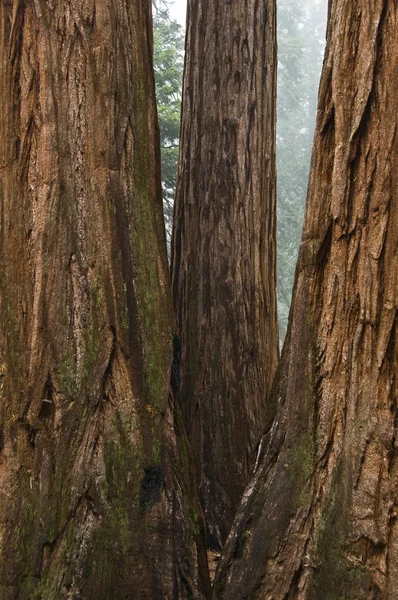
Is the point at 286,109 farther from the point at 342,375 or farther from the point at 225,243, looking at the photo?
the point at 342,375

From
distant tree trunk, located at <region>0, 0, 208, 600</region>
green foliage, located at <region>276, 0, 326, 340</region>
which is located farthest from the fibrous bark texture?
green foliage, located at <region>276, 0, 326, 340</region>

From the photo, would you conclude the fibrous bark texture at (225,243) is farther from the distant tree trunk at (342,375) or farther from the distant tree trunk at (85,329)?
the distant tree trunk at (342,375)

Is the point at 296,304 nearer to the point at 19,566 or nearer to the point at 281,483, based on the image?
the point at 281,483

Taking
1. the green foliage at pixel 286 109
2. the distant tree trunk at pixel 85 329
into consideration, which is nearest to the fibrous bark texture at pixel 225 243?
the distant tree trunk at pixel 85 329

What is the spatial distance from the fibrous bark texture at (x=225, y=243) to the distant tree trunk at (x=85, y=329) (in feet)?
5.51

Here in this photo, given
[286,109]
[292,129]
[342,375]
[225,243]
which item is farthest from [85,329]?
[286,109]

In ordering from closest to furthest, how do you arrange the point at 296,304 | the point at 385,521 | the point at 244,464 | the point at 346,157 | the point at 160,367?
the point at 385,521 → the point at 346,157 → the point at 296,304 → the point at 160,367 → the point at 244,464

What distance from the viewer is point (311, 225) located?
3912mm

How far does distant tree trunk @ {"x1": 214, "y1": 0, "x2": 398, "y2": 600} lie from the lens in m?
3.48

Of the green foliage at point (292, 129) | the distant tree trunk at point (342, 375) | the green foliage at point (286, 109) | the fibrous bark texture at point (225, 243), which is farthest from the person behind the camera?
the green foliage at point (292, 129)

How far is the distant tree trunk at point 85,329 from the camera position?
3953 millimetres

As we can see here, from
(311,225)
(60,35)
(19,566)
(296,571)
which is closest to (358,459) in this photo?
(296,571)

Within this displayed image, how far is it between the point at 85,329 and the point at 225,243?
2.32m

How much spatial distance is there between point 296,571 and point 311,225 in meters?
1.44
